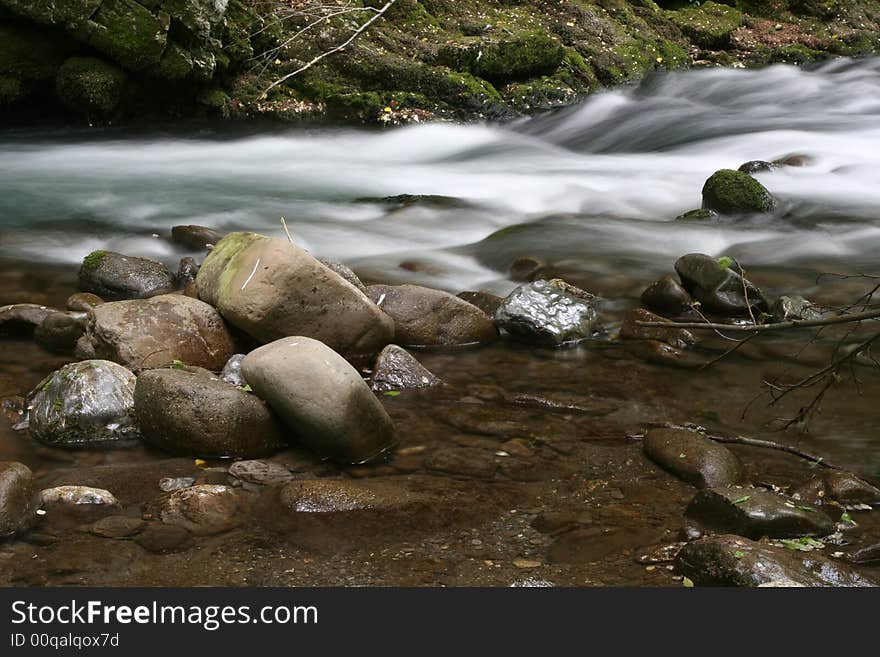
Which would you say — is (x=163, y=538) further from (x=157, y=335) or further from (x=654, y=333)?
(x=654, y=333)

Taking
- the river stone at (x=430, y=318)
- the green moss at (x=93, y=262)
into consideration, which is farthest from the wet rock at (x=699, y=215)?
A: the green moss at (x=93, y=262)

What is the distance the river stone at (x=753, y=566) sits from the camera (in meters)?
3.43

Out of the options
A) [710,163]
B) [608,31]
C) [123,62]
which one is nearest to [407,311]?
[710,163]

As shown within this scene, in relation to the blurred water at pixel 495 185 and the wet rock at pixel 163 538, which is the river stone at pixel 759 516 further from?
the blurred water at pixel 495 185

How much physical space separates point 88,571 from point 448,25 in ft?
42.6

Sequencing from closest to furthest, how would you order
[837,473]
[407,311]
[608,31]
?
[837,473], [407,311], [608,31]

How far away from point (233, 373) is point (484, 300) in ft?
7.56

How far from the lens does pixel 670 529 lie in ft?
13.4

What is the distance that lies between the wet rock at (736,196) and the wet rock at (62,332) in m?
6.29

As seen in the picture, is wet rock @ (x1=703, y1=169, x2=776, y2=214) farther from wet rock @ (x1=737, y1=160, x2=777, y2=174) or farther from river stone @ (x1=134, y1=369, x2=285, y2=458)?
river stone @ (x1=134, y1=369, x2=285, y2=458)

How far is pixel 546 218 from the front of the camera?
9.81m

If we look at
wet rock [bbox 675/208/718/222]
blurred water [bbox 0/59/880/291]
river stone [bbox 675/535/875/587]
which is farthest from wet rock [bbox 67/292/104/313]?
wet rock [bbox 675/208/718/222]

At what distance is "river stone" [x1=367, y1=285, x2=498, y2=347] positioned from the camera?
254 inches

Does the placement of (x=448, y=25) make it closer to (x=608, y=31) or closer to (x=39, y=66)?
(x=608, y=31)
